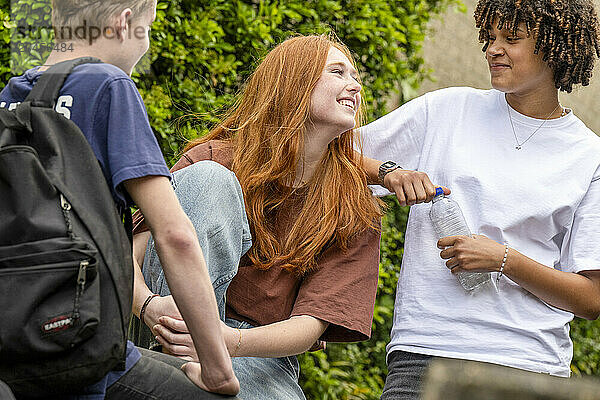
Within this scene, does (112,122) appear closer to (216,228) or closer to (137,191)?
(137,191)

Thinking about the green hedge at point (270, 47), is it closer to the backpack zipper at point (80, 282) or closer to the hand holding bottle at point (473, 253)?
the hand holding bottle at point (473, 253)

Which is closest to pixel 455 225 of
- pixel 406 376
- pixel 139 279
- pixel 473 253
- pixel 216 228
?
pixel 473 253

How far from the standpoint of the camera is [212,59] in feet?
12.8

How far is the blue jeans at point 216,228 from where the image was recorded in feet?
7.34

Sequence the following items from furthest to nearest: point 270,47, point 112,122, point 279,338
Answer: point 270,47, point 279,338, point 112,122

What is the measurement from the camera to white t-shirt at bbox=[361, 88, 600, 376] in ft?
8.91

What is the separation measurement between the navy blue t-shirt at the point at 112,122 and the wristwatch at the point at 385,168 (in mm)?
1209

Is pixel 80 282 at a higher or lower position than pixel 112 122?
lower

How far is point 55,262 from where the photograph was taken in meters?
1.56

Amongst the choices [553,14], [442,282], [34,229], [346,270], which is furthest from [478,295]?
[34,229]

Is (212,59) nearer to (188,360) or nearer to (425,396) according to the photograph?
(188,360)

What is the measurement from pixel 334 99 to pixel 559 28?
0.81 metres

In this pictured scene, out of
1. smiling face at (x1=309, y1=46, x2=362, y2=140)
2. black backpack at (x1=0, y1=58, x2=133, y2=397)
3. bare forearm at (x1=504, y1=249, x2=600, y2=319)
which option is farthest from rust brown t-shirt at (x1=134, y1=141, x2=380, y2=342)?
Answer: black backpack at (x1=0, y1=58, x2=133, y2=397)

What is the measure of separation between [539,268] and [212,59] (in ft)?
6.28
